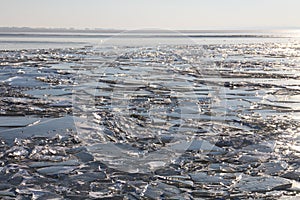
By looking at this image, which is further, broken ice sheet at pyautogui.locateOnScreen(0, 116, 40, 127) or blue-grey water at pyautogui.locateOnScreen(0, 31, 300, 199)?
broken ice sheet at pyautogui.locateOnScreen(0, 116, 40, 127)

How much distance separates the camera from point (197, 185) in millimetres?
4949

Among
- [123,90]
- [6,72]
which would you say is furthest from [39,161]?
[6,72]

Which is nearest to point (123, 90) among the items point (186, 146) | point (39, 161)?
point (186, 146)

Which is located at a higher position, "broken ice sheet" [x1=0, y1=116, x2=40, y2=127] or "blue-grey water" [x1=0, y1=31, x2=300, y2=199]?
"blue-grey water" [x1=0, y1=31, x2=300, y2=199]

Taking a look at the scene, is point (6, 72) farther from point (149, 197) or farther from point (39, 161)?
point (149, 197)

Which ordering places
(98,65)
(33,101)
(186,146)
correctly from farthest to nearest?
→ (98,65) < (33,101) < (186,146)

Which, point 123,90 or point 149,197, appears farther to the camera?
point 123,90

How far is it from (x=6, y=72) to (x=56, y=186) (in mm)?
12082

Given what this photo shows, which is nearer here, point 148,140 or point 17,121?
point 148,140

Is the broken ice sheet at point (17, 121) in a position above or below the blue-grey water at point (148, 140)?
below

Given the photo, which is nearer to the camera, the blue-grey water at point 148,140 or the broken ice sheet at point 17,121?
the blue-grey water at point 148,140

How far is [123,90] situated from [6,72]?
5.90 m

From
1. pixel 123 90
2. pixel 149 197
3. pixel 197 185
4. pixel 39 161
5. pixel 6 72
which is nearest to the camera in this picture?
pixel 149 197

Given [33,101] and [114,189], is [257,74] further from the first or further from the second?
[114,189]
